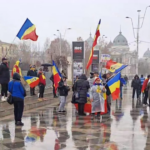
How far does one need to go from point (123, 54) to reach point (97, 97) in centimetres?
10321

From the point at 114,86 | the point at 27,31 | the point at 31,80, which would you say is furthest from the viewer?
the point at 31,80

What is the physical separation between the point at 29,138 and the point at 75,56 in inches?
693


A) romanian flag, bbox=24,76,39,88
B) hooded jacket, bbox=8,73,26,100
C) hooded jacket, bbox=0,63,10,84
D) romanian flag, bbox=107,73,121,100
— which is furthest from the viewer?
romanian flag, bbox=24,76,39,88

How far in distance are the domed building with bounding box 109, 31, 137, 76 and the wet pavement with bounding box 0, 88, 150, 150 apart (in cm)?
8786

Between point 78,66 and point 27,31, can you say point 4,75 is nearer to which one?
point 27,31

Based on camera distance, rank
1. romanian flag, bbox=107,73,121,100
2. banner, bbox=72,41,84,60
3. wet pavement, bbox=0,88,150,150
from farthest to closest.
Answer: banner, bbox=72,41,84,60 → romanian flag, bbox=107,73,121,100 → wet pavement, bbox=0,88,150,150

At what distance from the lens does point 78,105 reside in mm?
12141

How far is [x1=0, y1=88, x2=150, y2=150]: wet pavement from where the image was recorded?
24.2 ft

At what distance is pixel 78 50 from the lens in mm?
25172

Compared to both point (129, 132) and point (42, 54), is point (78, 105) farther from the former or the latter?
point (42, 54)

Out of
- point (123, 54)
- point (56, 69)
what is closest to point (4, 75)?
point (56, 69)

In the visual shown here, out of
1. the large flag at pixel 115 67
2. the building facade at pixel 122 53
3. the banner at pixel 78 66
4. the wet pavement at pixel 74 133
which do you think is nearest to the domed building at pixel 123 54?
the building facade at pixel 122 53

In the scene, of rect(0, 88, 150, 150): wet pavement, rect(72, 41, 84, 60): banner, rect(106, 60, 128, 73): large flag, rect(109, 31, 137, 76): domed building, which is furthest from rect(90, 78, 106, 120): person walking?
rect(109, 31, 137, 76): domed building

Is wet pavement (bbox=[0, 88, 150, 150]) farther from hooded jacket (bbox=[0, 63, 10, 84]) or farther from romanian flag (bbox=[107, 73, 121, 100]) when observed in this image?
hooded jacket (bbox=[0, 63, 10, 84])
